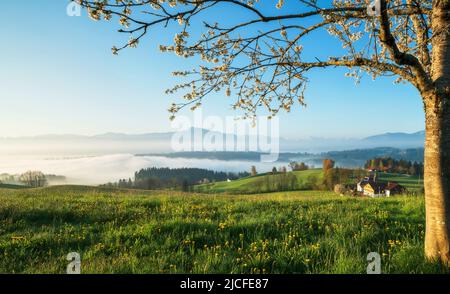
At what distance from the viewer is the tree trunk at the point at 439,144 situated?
4672 mm

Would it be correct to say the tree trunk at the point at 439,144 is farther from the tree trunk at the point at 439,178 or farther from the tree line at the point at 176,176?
the tree line at the point at 176,176

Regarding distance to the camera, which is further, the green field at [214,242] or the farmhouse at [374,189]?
the farmhouse at [374,189]

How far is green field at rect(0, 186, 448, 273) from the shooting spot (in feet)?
16.6

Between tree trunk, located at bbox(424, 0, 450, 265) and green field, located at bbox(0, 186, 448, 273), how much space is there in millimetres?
506

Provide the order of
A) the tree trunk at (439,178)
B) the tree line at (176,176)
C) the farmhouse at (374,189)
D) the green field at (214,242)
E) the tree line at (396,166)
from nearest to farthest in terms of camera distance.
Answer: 1. the tree trunk at (439,178)
2. the green field at (214,242)
3. the farmhouse at (374,189)
4. the tree line at (396,166)
5. the tree line at (176,176)

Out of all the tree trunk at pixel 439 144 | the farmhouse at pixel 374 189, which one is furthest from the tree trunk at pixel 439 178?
the farmhouse at pixel 374 189

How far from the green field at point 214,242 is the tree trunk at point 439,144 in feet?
1.66

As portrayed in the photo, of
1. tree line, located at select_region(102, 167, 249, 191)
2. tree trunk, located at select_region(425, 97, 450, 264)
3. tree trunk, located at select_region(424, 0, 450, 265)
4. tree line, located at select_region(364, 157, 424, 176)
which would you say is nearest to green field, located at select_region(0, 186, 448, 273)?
tree trunk, located at select_region(425, 97, 450, 264)

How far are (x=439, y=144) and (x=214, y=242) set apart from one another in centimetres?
480

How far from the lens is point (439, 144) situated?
4695mm

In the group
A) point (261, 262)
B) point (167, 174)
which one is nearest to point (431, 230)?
point (261, 262)
